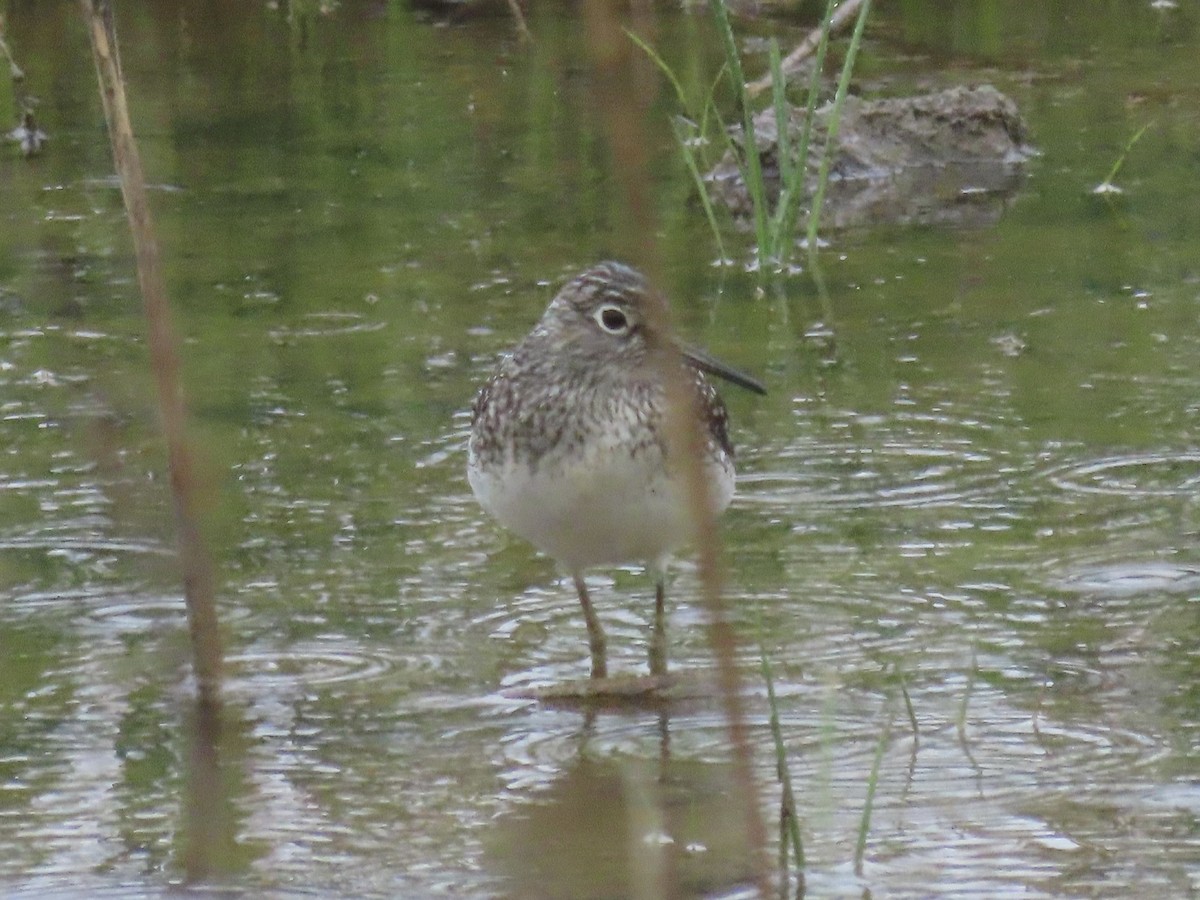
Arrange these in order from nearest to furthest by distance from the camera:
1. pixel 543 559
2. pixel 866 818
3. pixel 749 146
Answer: pixel 866 818 < pixel 543 559 < pixel 749 146

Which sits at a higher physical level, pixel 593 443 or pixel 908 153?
pixel 908 153

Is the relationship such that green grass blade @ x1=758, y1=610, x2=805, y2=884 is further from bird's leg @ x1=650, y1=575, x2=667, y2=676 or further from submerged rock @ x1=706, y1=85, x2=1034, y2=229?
submerged rock @ x1=706, y1=85, x2=1034, y2=229

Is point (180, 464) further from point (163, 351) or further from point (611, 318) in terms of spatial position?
point (611, 318)

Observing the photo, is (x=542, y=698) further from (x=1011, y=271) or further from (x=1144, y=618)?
(x=1011, y=271)

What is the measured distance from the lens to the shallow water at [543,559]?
14.7ft

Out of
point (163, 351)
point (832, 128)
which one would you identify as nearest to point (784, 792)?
point (163, 351)

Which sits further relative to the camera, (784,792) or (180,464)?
(784,792)

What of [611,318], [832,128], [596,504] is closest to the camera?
[596,504]

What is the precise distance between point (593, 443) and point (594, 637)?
51cm

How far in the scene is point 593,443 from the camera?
5.33 meters

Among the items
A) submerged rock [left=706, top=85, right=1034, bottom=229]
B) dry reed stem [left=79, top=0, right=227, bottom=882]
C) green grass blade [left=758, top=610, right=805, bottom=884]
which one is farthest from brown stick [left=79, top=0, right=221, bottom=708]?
submerged rock [left=706, top=85, right=1034, bottom=229]

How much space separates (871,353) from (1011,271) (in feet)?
3.94

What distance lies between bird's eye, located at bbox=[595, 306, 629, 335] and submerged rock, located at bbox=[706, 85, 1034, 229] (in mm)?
4408

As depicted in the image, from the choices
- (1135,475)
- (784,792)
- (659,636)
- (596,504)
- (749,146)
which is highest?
(749,146)
